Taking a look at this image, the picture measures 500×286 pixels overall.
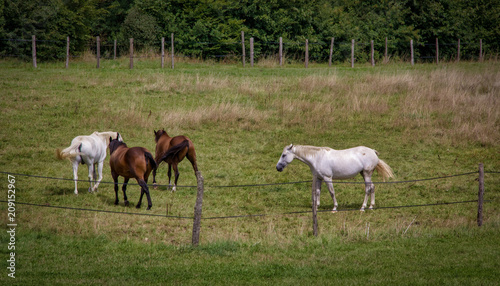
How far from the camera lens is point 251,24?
3697 centimetres

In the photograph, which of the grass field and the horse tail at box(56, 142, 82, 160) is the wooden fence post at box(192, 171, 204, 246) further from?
the horse tail at box(56, 142, 82, 160)

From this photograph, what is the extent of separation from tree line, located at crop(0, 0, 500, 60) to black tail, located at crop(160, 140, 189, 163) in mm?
21153

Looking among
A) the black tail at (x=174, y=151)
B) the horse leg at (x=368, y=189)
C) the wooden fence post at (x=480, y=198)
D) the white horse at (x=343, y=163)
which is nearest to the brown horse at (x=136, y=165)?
the black tail at (x=174, y=151)

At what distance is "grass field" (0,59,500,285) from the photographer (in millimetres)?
8357

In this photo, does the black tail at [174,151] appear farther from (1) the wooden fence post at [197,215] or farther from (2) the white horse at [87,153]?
(1) the wooden fence post at [197,215]

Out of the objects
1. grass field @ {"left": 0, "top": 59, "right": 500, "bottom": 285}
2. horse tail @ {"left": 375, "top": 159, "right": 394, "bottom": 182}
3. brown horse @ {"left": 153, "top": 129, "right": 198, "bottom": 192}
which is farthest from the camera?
brown horse @ {"left": 153, "top": 129, "right": 198, "bottom": 192}

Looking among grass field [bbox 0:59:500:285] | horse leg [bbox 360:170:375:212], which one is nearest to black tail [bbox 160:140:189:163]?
grass field [bbox 0:59:500:285]

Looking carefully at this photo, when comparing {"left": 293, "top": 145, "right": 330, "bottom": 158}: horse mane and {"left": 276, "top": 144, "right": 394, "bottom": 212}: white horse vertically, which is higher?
{"left": 293, "top": 145, "right": 330, "bottom": 158}: horse mane

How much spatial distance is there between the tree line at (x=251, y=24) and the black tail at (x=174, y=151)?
69.4ft

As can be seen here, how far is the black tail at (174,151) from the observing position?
13.4 meters

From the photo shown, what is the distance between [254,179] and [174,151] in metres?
2.55

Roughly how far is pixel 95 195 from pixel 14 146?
5.49m

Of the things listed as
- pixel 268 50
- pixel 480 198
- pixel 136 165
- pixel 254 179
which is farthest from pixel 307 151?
pixel 268 50

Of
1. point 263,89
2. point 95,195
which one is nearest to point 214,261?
point 95,195
